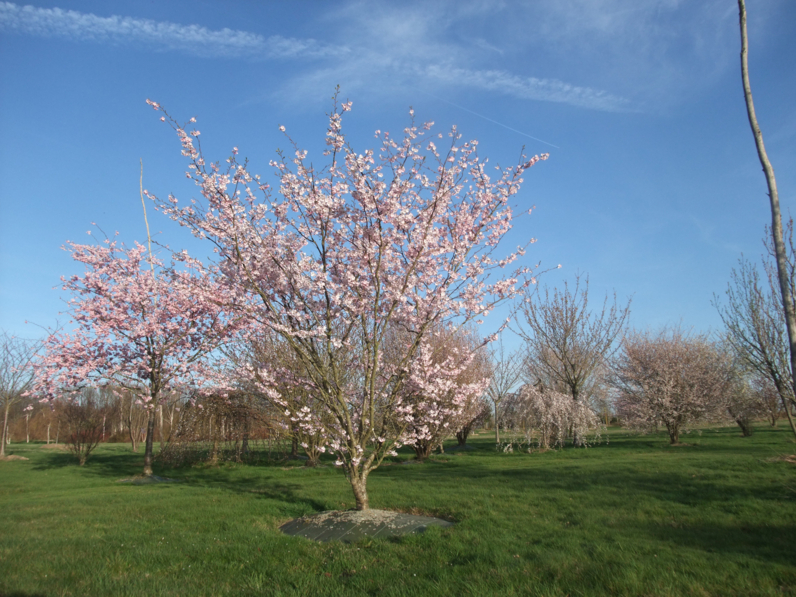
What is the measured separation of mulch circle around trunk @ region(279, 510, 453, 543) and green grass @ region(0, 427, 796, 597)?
35cm

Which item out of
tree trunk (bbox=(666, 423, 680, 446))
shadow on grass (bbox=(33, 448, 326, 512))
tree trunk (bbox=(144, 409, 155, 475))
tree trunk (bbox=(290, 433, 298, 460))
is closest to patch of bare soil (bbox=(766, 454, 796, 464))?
tree trunk (bbox=(666, 423, 680, 446))

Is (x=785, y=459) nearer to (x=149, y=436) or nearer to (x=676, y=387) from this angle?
(x=676, y=387)

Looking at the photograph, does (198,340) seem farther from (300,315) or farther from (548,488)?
(548,488)

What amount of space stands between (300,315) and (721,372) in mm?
22853

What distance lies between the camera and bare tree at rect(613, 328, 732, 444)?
850 inches

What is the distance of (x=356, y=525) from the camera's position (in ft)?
22.1

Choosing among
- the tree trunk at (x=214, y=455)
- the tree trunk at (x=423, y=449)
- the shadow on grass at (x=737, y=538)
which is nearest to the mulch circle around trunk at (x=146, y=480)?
the tree trunk at (x=214, y=455)

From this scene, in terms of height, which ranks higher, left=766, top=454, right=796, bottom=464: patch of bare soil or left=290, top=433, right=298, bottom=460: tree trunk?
left=766, top=454, right=796, bottom=464: patch of bare soil

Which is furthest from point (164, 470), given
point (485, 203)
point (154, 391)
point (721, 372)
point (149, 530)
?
point (721, 372)

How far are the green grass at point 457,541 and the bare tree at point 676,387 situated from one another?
10502 millimetres

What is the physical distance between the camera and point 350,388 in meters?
9.63

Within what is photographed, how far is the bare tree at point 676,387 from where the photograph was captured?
2158cm

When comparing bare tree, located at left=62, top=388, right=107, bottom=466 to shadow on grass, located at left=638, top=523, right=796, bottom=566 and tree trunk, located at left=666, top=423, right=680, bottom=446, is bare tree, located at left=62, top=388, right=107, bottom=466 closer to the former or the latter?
shadow on grass, located at left=638, top=523, right=796, bottom=566

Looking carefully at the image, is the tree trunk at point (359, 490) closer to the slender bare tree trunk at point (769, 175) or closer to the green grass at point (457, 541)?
the green grass at point (457, 541)
